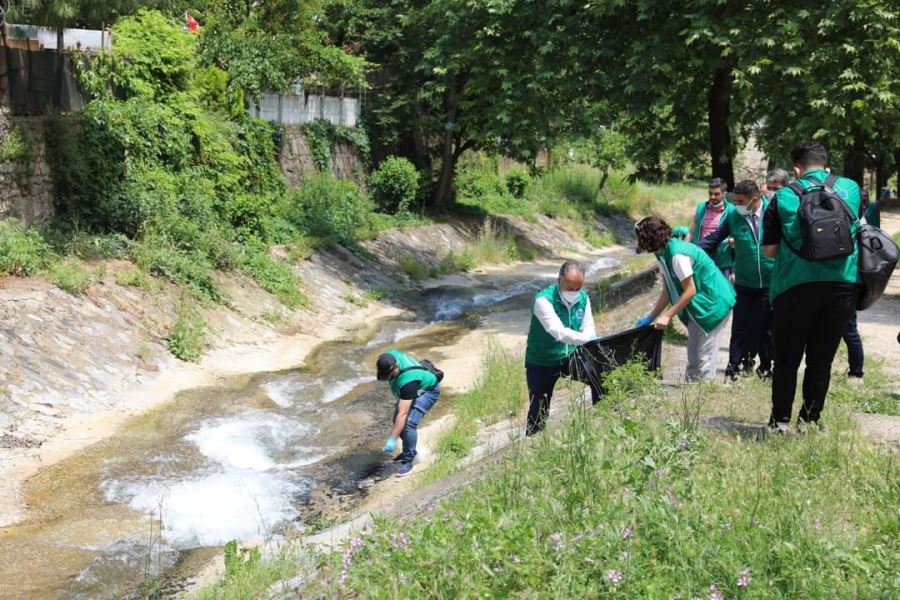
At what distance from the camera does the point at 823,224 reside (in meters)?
6.07

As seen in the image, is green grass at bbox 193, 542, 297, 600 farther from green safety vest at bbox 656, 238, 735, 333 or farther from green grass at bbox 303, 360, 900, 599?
green safety vest at bbox 656, 238, 735, 333

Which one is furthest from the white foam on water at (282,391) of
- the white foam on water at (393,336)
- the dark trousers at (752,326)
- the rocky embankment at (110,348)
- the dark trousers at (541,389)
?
the dark trousers at (752,326)

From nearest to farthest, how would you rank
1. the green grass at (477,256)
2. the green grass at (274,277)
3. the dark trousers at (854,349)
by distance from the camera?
1. the dark trousers at (854,349)
2. the green grass at (274,277)
3. the green grass at (477,256)

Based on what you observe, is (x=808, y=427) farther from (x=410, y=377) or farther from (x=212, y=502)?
(x=212, y=502)

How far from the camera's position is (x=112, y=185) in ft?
53.3

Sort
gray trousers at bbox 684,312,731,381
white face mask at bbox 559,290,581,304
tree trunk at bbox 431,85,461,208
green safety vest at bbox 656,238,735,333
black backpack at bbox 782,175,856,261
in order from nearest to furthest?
1. black backpack at bbox 782,175,856,261
2. white face mask at bbox 559,290,581,304
3. green safety vest at bbox 656,238,735,333
4. gray trousers at bbox 684,312,731,381
5. tree trunk at bbox 431,85,461,208

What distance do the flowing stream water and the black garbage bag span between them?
2.51m

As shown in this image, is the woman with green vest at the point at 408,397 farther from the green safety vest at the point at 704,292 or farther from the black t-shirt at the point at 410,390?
the green safety vest at the point at 704,292

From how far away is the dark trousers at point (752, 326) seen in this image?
8.87 metres

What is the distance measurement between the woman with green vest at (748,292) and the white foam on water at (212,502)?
4.26 m

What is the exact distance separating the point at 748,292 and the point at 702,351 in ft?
3.35

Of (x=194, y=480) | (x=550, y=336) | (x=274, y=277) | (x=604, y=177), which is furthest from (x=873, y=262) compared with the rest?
(x=604, y=177)

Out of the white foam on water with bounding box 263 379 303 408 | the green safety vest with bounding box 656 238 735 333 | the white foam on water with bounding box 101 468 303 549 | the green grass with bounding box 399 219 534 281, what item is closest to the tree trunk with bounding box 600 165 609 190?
the green grass with bounding box 399 219 534 281

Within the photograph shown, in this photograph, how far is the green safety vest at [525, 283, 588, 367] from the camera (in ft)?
24.7
